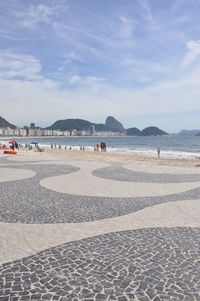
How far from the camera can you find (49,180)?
38.7 feet

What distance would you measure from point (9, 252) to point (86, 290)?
1.76 metres

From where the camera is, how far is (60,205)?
764 centimetres

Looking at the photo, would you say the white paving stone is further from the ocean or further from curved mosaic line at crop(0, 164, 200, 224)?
the ocean

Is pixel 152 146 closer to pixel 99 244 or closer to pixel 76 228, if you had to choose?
pixel 76 228

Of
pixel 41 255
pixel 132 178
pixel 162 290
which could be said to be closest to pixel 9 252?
pixel 41 255

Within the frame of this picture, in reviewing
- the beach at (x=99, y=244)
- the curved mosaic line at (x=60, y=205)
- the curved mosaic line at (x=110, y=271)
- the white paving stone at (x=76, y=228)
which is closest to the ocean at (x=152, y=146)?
the curved mosaic line at (x=60, y=205)

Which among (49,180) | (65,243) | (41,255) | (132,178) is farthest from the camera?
(132,178)

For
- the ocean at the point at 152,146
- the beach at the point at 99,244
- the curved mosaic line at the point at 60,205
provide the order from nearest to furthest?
the beach at the point at 99,244, the curved mosaic line at the point at 60,205, the ocean at the point at 152,146

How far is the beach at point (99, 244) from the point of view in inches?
140

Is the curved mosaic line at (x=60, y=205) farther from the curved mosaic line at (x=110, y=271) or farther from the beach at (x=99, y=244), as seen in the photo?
the curved mosaic line at (x=110, y=271)

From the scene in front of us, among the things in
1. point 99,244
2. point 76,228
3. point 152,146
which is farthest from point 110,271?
point 152,146

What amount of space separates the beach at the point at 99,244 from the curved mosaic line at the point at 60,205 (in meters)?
0.02

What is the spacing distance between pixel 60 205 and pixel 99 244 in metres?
2.92

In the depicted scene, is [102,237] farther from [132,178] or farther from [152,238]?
[132,178]
